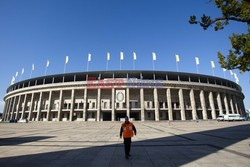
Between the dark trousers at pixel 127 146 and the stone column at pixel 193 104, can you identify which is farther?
the stone column at pixel 193 104

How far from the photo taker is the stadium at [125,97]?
Result: 46.6 metres

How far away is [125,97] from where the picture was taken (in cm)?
4684

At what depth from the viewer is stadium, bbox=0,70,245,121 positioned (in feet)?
153

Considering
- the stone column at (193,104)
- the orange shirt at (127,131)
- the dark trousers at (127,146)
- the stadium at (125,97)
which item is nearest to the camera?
the dark trousers at (127,146)

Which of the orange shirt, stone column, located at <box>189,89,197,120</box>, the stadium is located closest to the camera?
the orange shirt

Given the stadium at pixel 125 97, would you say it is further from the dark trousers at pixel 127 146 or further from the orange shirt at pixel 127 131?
the dark trousers at pixel 127 146

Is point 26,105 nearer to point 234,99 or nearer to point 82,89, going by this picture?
point 82,89

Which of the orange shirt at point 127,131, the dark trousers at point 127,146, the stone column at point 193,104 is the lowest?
the dark trousers at point 127,146

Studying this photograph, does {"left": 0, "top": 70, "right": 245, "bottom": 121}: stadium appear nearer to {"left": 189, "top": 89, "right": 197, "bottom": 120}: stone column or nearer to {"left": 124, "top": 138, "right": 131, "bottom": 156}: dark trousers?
{"left": 189, "top": 89, "right": 197, "bottom": 120}: stone column

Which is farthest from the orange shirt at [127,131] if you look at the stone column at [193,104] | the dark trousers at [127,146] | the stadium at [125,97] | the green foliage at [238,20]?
the stone column at [193,104]

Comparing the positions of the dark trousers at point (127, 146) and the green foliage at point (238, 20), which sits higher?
the green foliage at point (238, 20)

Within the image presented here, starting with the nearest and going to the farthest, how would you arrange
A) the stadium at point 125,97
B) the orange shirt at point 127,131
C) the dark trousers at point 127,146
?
the dark trousers at point 127,146 → the orange shirt at point 127,131 → the stadium at point 125,97

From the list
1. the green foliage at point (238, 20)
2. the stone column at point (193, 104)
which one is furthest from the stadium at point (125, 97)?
the green foliage at point (238, 20)

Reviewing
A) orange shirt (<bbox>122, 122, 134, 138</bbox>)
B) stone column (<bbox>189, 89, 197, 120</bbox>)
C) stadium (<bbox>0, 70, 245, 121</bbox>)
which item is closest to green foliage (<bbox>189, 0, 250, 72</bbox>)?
orange shirt (<bbox>122, 122, 134, 138</bbox>)
